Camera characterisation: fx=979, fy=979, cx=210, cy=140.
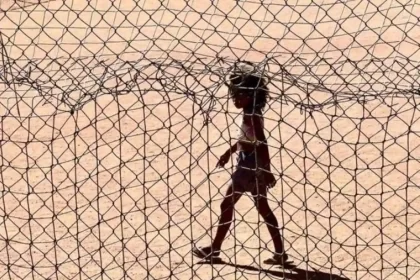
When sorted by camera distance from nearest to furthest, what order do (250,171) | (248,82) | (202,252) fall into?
(248,82)
(250,171)
(202,252)

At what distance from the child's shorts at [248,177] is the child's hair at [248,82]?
1.55 ft

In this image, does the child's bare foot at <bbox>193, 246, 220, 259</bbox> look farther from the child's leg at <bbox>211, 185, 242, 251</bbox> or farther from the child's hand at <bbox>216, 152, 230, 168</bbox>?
the child's hand at <bbox>216, 152, 230, 168</bbox>

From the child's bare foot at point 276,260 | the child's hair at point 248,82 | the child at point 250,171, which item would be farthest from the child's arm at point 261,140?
the child's bare foot at point 276,260

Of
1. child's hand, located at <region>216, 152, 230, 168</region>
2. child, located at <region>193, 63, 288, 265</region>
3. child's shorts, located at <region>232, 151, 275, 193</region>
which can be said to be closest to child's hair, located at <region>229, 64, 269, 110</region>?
child, located at <region>193, 63, 288, 265</region>

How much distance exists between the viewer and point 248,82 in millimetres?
4176

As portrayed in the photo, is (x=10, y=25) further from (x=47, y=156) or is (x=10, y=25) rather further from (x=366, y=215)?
(x=366, y=215)

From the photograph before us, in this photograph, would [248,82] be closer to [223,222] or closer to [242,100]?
[242,100]

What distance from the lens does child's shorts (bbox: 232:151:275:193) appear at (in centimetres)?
488

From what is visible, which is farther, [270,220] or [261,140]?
[270,220]

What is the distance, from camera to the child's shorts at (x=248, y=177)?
488 centimetres

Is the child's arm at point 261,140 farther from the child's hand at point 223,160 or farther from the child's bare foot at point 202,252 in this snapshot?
the child's bare foot at point 202,252

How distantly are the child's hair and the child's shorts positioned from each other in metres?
0.47

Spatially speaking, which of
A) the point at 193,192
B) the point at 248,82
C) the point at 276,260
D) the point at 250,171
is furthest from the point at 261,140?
the point at 193,192

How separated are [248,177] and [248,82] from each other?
0.89m
